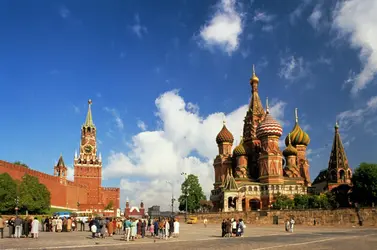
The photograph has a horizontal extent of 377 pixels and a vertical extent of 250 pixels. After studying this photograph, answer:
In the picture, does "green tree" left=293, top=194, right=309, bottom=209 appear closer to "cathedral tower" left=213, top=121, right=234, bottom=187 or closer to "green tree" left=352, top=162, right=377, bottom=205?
"green tree" left=352, top=162, right=377, bottom=205

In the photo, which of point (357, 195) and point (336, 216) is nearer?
point (336, 216)

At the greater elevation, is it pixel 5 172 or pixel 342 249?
pixel 5 172

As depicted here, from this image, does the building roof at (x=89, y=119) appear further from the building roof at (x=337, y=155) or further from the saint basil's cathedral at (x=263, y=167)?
the building roof at (x=337, y=155)

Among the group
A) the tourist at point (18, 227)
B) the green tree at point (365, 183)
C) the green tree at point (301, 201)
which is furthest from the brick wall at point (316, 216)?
the tourist at point (18, 227)

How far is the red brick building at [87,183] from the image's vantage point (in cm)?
10444

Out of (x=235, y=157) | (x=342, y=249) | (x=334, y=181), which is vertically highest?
(x=235, y=157)

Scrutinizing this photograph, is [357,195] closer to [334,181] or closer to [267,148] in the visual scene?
[334,181]

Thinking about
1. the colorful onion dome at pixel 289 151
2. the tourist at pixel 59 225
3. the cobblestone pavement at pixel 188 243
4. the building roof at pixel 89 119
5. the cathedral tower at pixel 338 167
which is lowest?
A: the cobblestone pavement at pixel 188 243

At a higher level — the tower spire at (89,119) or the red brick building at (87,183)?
the tower spire at (89,119)

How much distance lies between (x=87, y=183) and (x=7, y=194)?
60898mm

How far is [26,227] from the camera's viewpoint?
27641mm

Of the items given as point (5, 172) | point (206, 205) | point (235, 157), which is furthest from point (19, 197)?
point (235, 157)

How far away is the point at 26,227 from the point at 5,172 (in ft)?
157

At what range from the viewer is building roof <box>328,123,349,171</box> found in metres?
79.4
